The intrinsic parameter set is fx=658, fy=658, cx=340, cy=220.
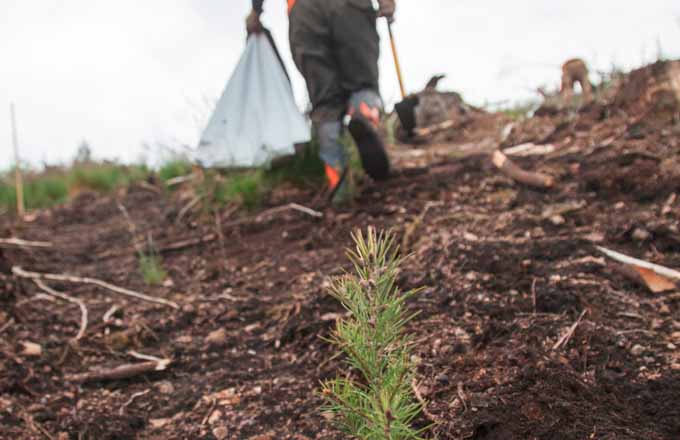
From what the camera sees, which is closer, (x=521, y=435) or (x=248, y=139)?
(x=521, y=435)

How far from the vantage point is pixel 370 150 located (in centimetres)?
334

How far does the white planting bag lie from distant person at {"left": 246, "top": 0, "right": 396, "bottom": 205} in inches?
9.8

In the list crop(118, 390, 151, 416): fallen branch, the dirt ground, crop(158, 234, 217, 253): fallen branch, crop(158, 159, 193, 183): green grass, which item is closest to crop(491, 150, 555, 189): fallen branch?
the dirt ground

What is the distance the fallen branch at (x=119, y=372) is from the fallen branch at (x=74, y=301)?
339 mm

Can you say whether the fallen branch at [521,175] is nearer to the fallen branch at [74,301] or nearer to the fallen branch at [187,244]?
the fallen branch at [187,244]

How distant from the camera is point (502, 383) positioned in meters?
1.50

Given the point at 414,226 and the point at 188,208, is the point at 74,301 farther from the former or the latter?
the point at 414,226

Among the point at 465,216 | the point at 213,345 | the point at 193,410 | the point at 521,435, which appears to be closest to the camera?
the point at 521,435

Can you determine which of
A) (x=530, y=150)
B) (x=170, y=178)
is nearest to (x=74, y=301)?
(x=170, y=178)

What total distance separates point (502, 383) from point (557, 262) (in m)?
0.85

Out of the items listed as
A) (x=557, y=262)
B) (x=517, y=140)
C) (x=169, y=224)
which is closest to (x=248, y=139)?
(x=169, y=224)

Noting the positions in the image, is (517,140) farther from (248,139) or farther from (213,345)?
(213,345)

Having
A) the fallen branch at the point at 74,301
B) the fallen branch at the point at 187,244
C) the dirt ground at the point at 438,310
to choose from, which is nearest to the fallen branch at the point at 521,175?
the dirt ground at the point at 438,310

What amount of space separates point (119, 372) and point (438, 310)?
110cm
